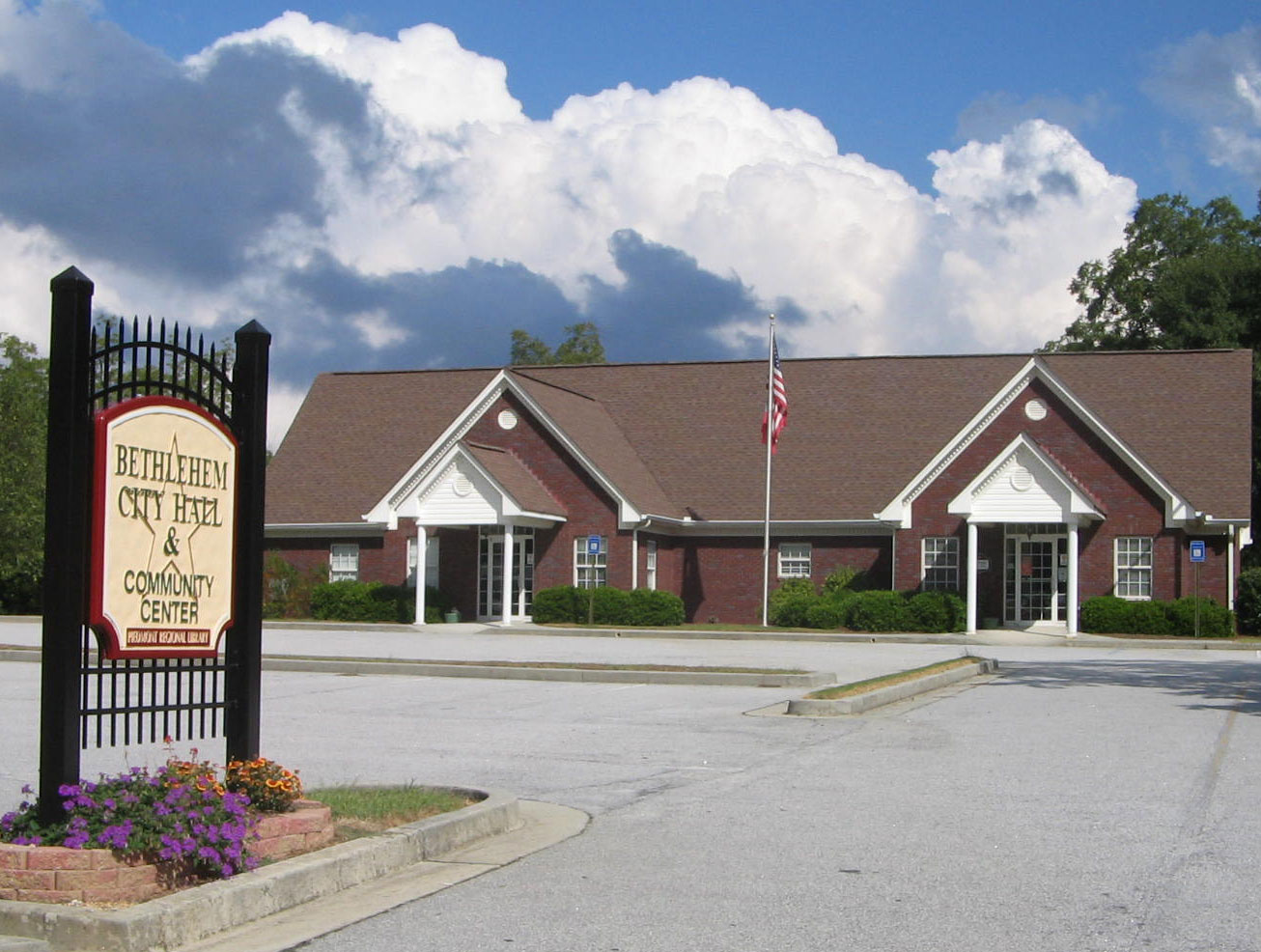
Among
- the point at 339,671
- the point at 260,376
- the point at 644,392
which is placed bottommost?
the point at 339,671

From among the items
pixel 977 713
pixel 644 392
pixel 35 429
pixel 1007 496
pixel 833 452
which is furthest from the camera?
pixel 35 429

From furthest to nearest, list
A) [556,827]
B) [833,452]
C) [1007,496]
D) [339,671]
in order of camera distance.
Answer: [833,452] < [1007,496] < [339,671] < [556,827]

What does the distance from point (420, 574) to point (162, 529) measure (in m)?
31.4

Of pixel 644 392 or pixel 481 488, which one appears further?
pixel 644 392

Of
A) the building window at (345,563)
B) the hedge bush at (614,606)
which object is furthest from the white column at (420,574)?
the building window at (345,563)

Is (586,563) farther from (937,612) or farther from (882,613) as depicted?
(937,612)

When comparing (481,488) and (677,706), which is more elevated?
(481,488)

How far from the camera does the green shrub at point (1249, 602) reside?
37.8 meters

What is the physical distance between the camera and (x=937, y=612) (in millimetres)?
37438

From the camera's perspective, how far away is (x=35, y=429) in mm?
53438

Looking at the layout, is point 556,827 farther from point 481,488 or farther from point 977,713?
point 481,488

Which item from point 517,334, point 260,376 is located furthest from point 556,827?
point 517,334

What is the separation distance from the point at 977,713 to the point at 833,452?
88.8 ft

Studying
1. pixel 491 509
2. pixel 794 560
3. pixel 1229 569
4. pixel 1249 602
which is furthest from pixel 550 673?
pixel 1249 602
